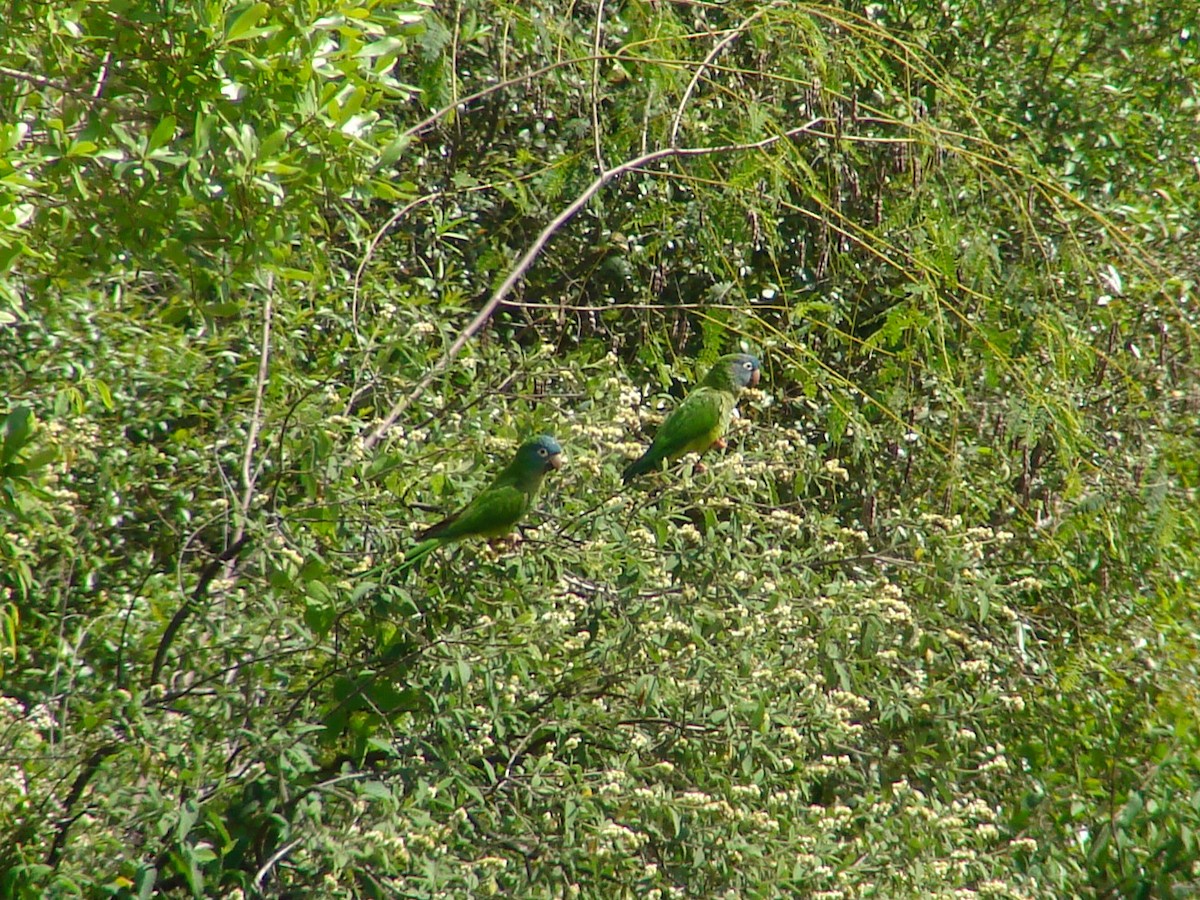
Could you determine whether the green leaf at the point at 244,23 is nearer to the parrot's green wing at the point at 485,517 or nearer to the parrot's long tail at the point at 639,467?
the parrot's green wing at the point at 485,517

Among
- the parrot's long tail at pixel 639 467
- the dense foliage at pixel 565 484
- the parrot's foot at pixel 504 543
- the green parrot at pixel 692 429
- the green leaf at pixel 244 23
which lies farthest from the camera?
the green parrot at pixel 692 429

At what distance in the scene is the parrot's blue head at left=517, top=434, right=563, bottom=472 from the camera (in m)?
3.43

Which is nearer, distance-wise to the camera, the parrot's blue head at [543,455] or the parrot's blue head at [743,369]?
the parrot's blue head at [543,455]

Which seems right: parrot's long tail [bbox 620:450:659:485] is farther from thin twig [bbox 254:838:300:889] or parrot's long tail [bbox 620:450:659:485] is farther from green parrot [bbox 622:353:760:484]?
thin twig [bbox 254:838:300:889]

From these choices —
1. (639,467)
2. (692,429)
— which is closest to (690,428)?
(692,429)

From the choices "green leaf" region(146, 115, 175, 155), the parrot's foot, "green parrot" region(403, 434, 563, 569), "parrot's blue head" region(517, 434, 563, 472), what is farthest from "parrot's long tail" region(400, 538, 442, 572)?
"green leaf" region(146, 115, 175, 155)

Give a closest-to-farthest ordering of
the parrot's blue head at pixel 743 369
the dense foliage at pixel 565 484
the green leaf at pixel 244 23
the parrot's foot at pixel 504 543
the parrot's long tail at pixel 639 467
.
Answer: the green leaf at pixel 244 23 → the dense foliage at pixel 565 484 → the parrot's foot at pixel 504 543 → the parrot's long tail at pixel 639 467 → the parrot's blue head at pixel 743 369

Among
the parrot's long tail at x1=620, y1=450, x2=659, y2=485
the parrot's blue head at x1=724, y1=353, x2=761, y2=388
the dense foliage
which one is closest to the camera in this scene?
the dense foliage

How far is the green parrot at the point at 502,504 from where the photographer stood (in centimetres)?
324

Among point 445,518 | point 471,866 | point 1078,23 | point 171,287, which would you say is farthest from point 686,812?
point 1078,23

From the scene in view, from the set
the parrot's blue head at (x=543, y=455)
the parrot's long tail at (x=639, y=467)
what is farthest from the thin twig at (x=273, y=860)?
the parrot's long tail at (x=639, y=467)

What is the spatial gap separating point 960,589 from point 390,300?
69.0 inches

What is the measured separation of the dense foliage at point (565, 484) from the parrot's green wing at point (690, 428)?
8 cm

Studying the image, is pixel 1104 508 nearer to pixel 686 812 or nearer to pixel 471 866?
pixel 686 812
